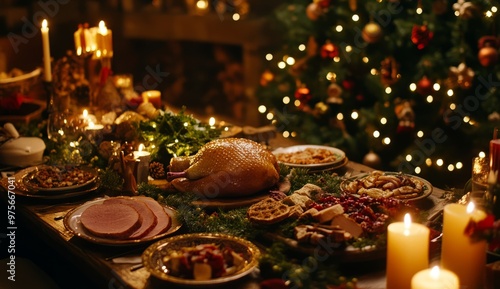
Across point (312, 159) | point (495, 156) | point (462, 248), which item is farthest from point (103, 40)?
point (462, 248)

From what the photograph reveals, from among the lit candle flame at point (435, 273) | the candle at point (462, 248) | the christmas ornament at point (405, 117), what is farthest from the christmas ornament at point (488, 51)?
the lit candle flame at point (435, 273)

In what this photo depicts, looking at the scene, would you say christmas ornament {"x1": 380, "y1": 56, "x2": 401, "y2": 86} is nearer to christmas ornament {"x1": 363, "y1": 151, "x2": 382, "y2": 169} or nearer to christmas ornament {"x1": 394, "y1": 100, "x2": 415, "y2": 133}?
christmas ornament {"x1": 394, "y1": 100, "x2": 415, "y2": 133}

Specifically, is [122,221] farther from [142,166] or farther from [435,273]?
[435,273]

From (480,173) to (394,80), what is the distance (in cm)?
205

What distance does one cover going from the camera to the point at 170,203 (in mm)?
1839

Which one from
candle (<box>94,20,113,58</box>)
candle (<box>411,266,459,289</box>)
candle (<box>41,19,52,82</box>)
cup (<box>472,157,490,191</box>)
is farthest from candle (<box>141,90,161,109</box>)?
candle (<box>411,266,459,289</box>)

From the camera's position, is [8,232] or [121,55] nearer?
[8,232]

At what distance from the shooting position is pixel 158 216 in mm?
1731

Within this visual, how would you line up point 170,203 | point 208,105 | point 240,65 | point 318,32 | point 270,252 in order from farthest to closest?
1. point 208,105
2. point 240,65
3. point 318,32
4. point 170,203
5. point 270,252

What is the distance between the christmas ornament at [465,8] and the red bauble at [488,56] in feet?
0.63

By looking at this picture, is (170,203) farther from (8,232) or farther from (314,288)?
(8,232)

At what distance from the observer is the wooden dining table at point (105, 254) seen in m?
1.43

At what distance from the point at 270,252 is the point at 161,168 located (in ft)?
2.74

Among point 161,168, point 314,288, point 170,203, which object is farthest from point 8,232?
point 314,288
